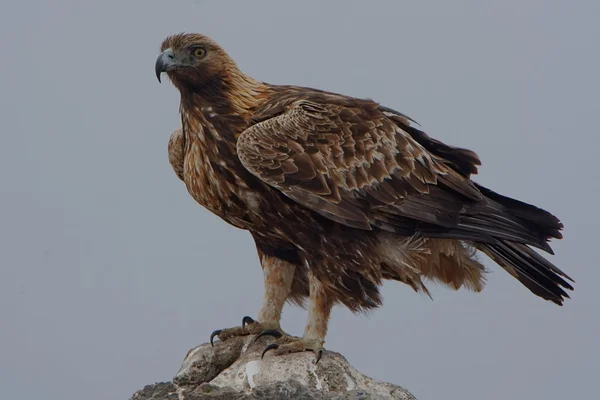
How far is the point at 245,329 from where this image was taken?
917 cm

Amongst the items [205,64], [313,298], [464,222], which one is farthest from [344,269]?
[205,64]

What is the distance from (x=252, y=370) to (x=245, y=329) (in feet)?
2.43

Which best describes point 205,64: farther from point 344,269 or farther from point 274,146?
point 344,269

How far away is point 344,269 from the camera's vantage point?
346 inches

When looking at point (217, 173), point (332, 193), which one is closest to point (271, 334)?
point (332, 193)

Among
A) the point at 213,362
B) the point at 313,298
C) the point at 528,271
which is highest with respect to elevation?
the point at 528,271

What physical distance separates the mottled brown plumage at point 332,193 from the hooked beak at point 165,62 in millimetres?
11

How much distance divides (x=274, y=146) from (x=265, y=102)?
683mm

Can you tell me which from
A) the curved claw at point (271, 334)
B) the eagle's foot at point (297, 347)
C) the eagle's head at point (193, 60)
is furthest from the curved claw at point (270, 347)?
the eagle's head at point (193, 60)

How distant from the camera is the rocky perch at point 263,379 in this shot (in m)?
7.72

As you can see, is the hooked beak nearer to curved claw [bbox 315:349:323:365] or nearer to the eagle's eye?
the eagle's eye

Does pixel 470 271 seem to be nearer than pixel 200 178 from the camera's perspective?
No

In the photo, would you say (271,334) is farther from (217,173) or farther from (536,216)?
(536,216)

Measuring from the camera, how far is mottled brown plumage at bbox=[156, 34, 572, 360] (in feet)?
28.5
